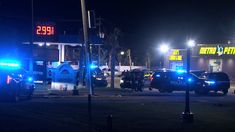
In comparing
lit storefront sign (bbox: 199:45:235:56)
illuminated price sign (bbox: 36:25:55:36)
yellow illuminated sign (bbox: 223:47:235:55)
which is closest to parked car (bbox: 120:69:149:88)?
illuminated price sign (bbox: 36:25:55:36)

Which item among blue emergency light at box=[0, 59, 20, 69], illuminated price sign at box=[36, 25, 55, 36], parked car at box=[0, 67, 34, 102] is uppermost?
illuminated price sign at box=[36, 25, 55, 36]

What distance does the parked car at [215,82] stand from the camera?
40.2 m

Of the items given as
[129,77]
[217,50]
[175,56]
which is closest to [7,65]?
[129,77]

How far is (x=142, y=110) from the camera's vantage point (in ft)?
78.5

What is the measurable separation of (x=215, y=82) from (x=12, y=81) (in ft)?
57.7

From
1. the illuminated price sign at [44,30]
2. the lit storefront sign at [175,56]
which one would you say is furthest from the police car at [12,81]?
the lit storefront sign at [175,56]

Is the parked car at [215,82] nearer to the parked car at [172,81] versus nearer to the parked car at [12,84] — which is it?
the parked car at [172,81]

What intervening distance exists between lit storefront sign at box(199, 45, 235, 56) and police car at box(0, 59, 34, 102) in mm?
50821

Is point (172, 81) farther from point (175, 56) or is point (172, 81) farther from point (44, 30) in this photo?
point (175, 56)

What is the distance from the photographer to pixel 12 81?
27.4m

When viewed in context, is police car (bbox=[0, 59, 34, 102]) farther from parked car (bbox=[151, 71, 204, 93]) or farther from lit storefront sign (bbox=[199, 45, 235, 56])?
lit storefront sign (bbox=[199, 45, 235, 56])

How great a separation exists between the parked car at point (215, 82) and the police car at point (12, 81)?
50.7 feet

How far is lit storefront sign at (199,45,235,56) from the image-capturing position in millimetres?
76000

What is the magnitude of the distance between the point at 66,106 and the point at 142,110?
3.60m
